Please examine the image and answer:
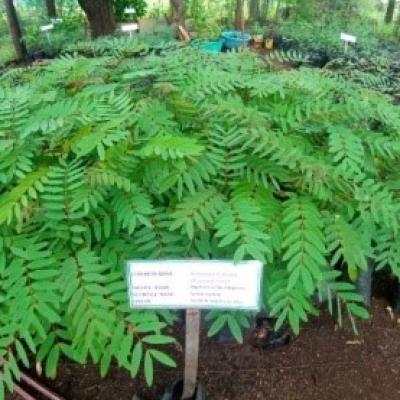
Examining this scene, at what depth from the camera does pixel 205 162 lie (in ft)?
4.14

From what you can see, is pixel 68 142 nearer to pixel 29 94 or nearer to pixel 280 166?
pixel 29 94

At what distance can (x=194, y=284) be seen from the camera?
4.17 ft

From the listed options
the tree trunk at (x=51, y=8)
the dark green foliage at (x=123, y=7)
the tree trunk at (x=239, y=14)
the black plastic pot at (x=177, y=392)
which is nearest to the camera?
the black plastic pot at (x=177, y=392)

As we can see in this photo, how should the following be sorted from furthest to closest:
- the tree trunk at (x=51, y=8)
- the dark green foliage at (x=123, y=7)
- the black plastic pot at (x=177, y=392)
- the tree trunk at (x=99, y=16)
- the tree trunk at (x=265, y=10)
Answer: the tree trunk at (x=265, y=10), the dark green foliage at (x=123, y=7), the tree trunk at (x=51, y=8), the tree trunk at (x=99, y=16), the black plastic pot at (x=177, y=392)

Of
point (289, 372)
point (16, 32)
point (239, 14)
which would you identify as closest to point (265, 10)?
point (239, 14)

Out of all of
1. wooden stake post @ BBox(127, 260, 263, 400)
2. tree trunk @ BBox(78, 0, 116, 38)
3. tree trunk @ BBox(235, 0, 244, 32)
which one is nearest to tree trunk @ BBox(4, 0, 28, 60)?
tree trunk @ BBox(78, 0, 116, 38)

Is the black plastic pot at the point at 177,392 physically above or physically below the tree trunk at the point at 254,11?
above

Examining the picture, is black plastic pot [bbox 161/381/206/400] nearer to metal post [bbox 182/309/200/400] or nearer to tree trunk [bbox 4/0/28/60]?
metal post [bbox 182/309/200/400]

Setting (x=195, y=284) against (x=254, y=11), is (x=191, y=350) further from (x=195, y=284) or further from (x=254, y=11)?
(x=254, y=11)

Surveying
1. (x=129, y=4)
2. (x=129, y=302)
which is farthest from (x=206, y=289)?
(x=129, y=4)

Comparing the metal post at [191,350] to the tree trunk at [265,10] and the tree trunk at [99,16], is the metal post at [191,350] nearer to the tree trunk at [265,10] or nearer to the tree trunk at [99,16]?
the tree trunk at [99,16]

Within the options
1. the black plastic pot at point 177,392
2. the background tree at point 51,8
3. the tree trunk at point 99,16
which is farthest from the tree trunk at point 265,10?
the black plastic pot at point 177,392

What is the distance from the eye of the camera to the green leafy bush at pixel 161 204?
114 cm

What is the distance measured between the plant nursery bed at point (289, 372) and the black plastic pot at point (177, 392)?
0.45 feet
